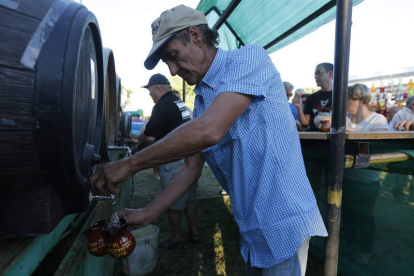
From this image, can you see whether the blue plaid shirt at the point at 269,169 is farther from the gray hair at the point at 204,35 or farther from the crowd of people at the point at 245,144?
the gray hair at the point at 204,35

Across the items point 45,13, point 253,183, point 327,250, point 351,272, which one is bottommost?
point 351,272

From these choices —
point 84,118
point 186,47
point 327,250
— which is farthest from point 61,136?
point 327,250

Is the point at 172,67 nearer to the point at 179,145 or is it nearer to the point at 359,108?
the point at 179,145

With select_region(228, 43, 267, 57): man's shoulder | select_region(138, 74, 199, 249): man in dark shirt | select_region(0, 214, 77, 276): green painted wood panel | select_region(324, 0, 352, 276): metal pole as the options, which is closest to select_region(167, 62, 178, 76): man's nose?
select_region(228, 43, 267, 57): man's shoulder

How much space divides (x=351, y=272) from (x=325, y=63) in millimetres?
2620

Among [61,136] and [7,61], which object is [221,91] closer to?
[61,136]

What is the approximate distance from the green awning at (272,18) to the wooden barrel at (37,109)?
3269 millimetres

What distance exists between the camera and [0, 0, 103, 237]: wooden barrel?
2.61 feet

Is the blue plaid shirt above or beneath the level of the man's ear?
beneath

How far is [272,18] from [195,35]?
122 inches

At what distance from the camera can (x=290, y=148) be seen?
4.22 feet

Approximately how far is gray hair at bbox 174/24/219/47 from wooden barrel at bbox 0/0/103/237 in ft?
1.48

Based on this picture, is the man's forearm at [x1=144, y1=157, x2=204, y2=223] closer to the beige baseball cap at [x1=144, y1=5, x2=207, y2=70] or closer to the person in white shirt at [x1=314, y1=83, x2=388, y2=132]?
the beige baseball cap at [x1=144, y1=5, x2=207, y2=70]

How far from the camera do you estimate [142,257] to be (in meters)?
2.84
